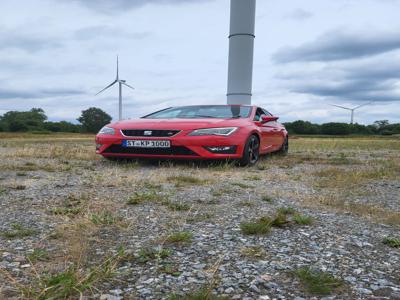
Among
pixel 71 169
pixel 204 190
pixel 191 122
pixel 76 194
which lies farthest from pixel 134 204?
pixel 191 122

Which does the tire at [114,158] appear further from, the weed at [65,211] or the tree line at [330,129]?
the tree line at [330,129]

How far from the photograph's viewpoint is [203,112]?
7.29 metres

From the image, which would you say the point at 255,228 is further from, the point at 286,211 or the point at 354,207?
the point at 354,207

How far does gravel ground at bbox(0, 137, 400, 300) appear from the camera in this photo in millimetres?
1815

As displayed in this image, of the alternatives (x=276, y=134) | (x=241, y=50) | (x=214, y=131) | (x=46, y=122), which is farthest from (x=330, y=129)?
(x=214, y=131)

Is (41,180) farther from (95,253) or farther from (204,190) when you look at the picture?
(95,253)

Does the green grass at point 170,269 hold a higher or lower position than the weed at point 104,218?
lower

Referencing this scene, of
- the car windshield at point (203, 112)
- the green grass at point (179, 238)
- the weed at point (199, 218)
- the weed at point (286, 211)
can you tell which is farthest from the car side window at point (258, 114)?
the green grass at point (179, 238)

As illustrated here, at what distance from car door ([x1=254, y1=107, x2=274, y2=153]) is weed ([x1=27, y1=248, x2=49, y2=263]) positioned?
216 inches

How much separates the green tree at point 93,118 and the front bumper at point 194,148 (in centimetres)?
6118

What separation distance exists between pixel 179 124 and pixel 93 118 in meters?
65.0

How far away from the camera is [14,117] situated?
62.9 m

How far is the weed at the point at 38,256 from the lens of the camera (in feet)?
6.71

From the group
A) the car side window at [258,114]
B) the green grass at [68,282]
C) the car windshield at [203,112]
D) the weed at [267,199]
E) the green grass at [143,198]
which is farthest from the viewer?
the car side window at [258,114]
